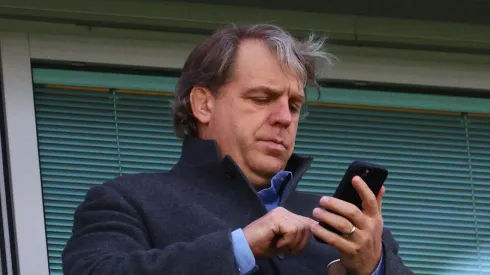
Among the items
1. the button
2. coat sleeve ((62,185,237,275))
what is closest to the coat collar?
the button

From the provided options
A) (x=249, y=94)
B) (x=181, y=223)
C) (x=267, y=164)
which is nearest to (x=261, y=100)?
(x=249, y=94)

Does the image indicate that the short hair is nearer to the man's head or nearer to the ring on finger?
the man's head

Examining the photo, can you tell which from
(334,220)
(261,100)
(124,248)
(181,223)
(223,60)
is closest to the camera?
(334,220)

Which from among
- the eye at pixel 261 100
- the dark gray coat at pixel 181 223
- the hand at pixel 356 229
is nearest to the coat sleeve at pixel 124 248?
the dark gray coat at pixel 181 223

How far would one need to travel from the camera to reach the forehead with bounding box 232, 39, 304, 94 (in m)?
4.20

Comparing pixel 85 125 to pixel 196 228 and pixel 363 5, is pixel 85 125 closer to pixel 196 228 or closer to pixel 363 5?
pixel 363 5

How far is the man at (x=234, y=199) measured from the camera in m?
3.68

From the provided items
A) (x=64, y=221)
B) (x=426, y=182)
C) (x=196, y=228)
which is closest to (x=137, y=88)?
(x=64, y=221)

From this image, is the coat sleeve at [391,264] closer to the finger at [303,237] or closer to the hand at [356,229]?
the hand at [356,229]

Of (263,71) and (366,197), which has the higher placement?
(263,71)

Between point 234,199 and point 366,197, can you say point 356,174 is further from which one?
point 234,199

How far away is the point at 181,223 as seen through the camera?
3.94m

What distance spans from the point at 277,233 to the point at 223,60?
755 millimetres

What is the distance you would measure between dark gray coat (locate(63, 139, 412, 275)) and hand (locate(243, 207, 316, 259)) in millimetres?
59
